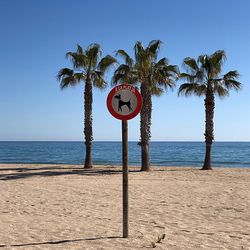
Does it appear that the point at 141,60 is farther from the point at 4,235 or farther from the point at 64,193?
the point at 4,235

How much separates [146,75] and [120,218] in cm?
1526

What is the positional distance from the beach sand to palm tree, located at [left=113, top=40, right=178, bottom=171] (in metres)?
9.73

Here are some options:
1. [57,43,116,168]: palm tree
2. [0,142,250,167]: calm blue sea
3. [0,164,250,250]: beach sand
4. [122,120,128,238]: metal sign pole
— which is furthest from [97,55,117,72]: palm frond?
[0,142,250,167]: calm blue sea

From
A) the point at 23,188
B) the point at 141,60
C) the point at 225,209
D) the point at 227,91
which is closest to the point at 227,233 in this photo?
the point at 225,209

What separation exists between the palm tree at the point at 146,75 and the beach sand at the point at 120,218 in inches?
Result: 383

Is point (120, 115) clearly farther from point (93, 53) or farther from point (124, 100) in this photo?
point (93, 53)

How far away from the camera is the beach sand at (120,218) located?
6.42 meters

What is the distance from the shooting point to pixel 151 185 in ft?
50.3

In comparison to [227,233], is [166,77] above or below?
above

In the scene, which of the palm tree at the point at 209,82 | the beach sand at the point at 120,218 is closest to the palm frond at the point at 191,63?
the palm tree at the point at 209,82

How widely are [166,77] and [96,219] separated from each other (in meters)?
15.6

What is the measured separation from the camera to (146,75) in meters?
22.9

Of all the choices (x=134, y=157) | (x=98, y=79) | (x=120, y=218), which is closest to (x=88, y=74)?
(x=98, y=79)

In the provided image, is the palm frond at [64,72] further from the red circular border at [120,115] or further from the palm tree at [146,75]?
the red circular border at [120,115]
